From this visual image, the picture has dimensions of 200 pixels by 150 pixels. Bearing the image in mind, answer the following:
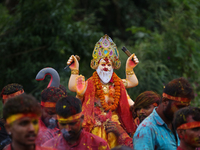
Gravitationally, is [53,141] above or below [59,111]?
below

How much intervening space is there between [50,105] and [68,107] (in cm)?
79

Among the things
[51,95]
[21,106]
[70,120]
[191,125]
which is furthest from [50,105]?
[191,125]

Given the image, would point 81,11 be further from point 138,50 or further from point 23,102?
point 23,102

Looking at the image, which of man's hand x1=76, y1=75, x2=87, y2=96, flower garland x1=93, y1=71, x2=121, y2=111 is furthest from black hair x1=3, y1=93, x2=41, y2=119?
flower garland x1=93, y1=71, x2=121, y2=111

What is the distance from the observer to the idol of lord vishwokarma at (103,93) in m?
4.74

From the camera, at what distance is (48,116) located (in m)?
3.59

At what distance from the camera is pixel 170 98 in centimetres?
307

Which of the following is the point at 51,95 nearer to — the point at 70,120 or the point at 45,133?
the point at 45,133

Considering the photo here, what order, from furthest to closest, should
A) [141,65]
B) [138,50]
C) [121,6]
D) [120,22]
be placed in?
[120,22] → [121,6] → [138,50] → [141,65]

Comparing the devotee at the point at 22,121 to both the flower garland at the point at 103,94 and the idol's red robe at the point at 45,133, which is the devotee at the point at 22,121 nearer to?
the idol's red robe at the point at 45,133

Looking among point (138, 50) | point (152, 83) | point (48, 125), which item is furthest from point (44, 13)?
point (48, 125)

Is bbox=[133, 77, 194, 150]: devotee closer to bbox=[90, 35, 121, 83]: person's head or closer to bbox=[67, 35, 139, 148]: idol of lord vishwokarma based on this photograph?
bbox=[67, 35, 139, 148]: idol of lord vishwokarma

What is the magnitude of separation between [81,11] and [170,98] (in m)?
9.88

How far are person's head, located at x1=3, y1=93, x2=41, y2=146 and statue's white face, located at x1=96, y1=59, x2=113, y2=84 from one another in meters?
2.86
